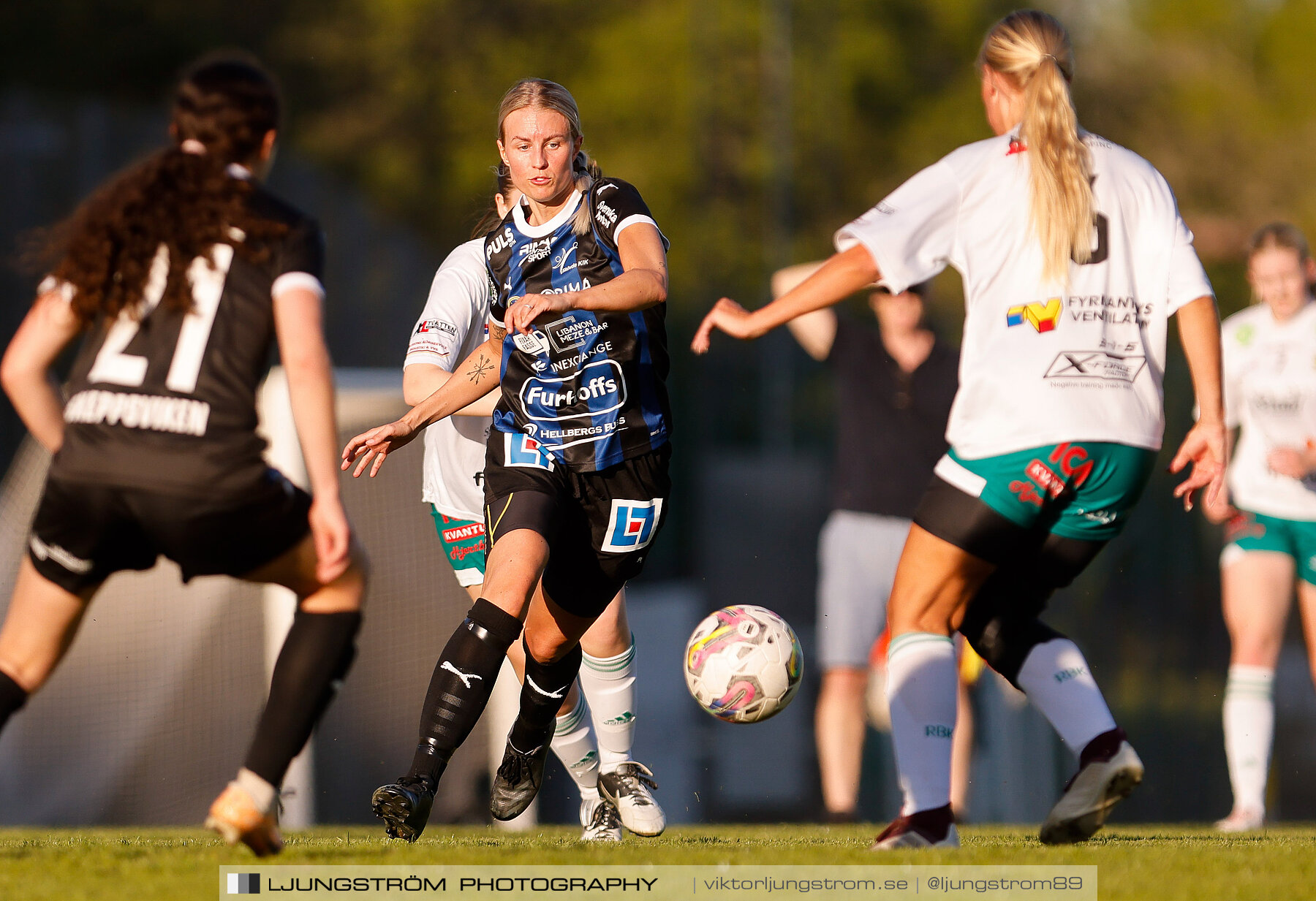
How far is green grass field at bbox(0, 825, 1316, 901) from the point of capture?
3732mm

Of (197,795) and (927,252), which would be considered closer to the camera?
(927,252)

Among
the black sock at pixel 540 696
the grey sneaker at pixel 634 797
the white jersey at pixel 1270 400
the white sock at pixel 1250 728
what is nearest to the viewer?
the black sock at pixel 540 696

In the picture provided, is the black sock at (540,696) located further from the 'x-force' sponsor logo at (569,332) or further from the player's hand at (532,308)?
the player's hand at (532,308)

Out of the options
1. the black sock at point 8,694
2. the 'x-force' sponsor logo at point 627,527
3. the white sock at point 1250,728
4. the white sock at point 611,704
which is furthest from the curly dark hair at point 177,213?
the white sock at point 1250,728

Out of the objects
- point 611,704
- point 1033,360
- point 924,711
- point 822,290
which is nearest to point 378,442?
point 822,290

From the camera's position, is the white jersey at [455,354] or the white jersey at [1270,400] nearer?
the white jersey at [455,354]

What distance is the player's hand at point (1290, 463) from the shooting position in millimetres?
7102

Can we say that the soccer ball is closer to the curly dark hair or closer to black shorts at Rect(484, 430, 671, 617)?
black shorts at Rect(484, 430, 671, 617)

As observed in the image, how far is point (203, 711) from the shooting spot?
8.95 meters

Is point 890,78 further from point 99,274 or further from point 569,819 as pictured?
point 99,274

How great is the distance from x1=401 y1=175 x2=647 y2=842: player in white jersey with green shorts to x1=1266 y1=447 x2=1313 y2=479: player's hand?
3243 mm

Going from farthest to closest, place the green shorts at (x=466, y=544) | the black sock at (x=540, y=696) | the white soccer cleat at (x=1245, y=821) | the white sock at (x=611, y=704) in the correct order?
the white soccer cleat at (x=1245, y=821), the green shorts at (x=466, y=544), the white sock at (x=611, y=704), the black sock at (x=540, y=696)

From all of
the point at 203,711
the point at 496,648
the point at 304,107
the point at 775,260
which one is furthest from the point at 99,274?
the point at 304,107

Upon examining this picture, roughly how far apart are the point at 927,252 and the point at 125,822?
656 cm
